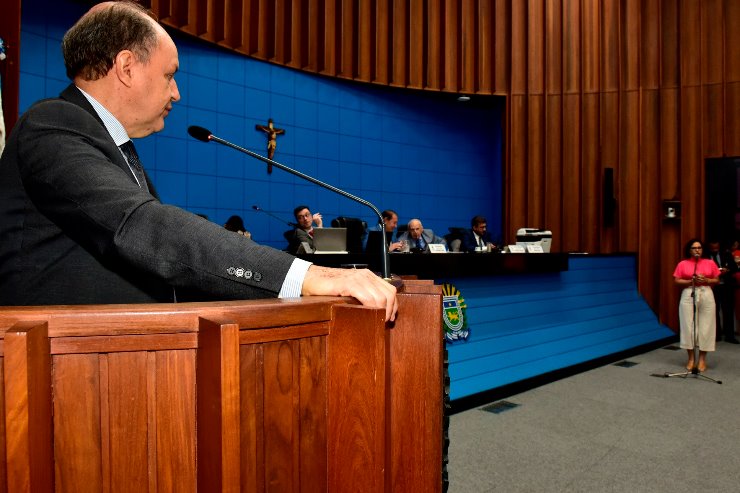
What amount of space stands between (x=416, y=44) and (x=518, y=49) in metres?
1.53

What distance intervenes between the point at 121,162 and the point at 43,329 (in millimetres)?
427

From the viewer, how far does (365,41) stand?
723 cm

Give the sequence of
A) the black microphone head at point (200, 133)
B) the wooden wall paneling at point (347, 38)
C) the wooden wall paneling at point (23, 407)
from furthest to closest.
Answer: the wooden wall paneling at point (347, 38) → the black microphone head at point (200, 133) → the wooden wall paneling at point (23, 407)

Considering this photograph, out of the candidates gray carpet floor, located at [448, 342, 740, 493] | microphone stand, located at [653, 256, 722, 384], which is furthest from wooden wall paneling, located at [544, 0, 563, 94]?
gray carpet floor, located at [448, 342, 740, 493]

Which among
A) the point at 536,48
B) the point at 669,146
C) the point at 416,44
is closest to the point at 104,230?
the point at 416,44

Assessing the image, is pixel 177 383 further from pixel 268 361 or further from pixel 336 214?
pixel 336 214

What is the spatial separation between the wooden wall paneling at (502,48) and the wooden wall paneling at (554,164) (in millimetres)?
685

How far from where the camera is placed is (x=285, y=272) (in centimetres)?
79

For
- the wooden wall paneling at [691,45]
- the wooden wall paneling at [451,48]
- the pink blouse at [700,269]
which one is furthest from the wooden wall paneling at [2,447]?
the wooden wall paneling at [691,45]

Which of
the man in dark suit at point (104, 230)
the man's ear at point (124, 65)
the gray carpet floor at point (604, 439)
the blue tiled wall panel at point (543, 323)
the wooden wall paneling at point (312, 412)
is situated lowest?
the gray carpet floor at point (604, 439)

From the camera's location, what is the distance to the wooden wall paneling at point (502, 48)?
7.93 meters

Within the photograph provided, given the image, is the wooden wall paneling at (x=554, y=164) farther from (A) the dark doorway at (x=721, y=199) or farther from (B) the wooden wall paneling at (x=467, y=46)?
(A) the dark doorway at (x=721, y=199)

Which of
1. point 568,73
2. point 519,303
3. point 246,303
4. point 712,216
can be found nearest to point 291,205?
point 519,303

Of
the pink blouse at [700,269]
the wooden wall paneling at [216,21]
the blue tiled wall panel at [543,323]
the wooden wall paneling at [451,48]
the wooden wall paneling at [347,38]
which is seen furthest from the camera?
the wooden wall paneling at [451,48]
